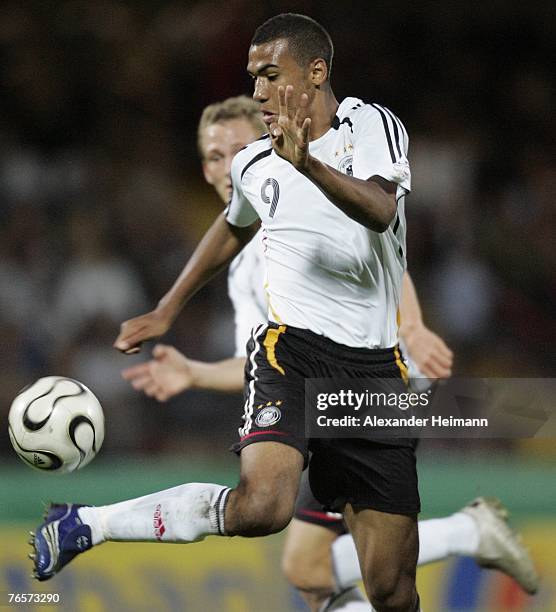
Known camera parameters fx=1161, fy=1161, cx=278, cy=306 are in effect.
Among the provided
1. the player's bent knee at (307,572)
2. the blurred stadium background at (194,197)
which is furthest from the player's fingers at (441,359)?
the blurred stadium background at (194,197)

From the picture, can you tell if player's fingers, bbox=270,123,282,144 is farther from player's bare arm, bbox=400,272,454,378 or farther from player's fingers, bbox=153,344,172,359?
player's fingers, bbox=153,344,172,359

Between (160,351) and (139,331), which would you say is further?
(160,351)

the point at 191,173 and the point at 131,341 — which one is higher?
the point at 191,173

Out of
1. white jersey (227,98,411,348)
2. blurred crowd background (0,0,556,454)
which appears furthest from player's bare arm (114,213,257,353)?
blurred crowd background (0,0,556,454)

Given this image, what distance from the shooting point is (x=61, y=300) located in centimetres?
768

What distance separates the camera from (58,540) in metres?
3.71

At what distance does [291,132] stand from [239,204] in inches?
40.5

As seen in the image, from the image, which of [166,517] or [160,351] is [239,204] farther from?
[166,517]

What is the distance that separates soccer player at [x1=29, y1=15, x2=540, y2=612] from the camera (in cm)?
362

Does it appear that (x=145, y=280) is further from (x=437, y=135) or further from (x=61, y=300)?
(x=437, y=135)

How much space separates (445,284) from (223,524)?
4660mm

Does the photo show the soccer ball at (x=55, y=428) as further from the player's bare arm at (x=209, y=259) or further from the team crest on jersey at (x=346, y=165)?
the team crest on jersey at (x=346, y=165)

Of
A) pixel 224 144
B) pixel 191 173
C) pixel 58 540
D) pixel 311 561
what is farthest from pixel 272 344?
pixel 191 173

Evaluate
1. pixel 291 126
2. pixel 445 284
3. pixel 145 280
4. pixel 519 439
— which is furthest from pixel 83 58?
pixel 291 126
